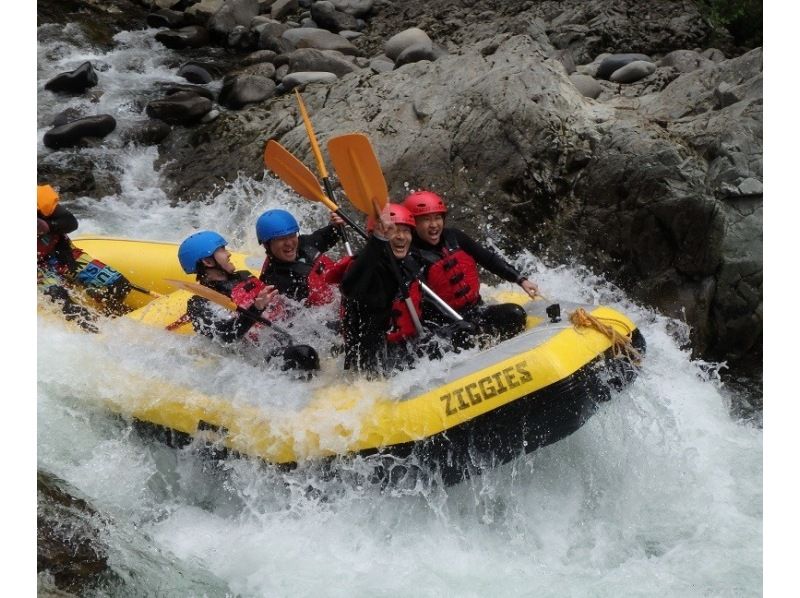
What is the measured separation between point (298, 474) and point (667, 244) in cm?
340

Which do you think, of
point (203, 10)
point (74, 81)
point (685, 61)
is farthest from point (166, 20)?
point (685, 61)

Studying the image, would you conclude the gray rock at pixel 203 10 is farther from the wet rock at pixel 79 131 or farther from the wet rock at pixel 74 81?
the wet rock at pixel 79 131

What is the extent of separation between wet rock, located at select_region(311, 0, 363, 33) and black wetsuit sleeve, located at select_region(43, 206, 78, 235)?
7.16 meters

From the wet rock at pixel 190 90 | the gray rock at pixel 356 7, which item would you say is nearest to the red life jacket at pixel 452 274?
the wet rock at pixel 190 90

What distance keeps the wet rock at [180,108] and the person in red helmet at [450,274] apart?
5.44 m

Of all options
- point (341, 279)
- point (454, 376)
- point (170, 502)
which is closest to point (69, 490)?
point (170, 502)

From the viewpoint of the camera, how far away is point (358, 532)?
4.45 m

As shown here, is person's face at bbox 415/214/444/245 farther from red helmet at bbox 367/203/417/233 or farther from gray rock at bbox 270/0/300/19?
gray rock at bbox 270/0/300/19

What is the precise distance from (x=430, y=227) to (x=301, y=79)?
553 cm

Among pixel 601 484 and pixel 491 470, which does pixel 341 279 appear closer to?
pixel 491 470

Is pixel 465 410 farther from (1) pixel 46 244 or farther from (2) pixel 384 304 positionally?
(1) pixel 46 244

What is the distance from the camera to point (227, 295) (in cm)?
478

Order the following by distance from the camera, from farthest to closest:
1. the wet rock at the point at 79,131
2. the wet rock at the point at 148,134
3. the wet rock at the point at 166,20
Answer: the wet rock at the point at 166,20 < the wet rock at the point at 148,134 < the wet rock at the point at 79,131

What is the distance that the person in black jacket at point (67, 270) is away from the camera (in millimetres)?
5539
